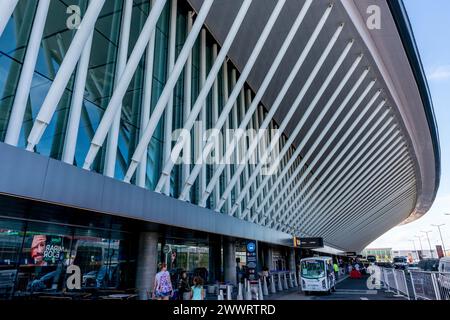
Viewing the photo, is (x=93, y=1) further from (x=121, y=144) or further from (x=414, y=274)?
(x=414, y=274)

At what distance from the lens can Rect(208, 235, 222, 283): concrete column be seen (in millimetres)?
20109

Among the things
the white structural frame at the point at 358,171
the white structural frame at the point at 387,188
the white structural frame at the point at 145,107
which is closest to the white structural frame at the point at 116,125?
the white structural frame at the point at 145,107

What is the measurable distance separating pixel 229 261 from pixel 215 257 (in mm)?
1457

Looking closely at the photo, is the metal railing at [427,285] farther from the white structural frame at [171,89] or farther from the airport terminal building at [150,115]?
the white structural frame at [171,89]

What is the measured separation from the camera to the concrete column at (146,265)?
11.4m

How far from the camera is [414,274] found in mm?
Answer: 12359

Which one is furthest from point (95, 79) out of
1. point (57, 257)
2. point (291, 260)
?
point (291, 260)

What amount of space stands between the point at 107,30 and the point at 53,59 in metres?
2.78

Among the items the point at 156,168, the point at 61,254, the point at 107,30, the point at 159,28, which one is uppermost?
the point at 159,28

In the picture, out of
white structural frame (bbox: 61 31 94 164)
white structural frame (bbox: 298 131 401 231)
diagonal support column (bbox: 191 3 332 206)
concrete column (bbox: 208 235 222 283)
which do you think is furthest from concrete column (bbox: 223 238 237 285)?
white structural frame (bbox: 61 31 94 164)

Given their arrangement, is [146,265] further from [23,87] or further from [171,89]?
[23,87]

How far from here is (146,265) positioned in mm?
11617

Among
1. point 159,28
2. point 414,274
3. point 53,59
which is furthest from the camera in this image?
point 159,28

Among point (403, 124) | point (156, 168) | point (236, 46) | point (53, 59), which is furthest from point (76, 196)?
point (403, 124)
